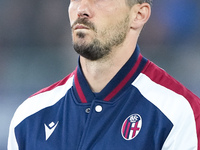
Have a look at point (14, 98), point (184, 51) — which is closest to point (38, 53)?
point (14, 98)

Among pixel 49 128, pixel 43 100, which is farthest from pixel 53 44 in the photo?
pixel 49 128

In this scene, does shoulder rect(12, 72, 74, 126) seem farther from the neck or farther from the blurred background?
the blurred background

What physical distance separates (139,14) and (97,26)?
0.26 metres

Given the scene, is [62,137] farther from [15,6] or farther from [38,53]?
[15,6]

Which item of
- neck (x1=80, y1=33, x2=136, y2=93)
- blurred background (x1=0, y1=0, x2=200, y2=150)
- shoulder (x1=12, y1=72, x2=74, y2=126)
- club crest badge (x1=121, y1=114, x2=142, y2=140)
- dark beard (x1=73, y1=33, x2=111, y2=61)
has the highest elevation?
blurred background (x1=0, y1=0, x2=200, y2=150)

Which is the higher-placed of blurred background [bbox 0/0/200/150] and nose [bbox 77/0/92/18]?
blurred background [bbox 0/0/200/150]

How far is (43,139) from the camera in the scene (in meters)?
1.79

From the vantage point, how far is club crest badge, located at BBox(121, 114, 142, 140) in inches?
65.5

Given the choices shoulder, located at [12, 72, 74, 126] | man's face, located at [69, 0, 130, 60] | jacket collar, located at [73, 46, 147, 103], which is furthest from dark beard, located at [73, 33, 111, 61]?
shoulder, located at [12, 72, 74, 126]

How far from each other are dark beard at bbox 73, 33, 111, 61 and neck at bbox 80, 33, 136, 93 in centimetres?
4

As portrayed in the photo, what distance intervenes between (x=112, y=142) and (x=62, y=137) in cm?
22

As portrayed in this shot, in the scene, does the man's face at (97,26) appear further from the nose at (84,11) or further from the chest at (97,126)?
the chest at (97,126)

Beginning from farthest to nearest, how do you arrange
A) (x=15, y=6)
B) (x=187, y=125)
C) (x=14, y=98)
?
(x=15, y=6)
(x=14, y=98)
(x=187, y=125)

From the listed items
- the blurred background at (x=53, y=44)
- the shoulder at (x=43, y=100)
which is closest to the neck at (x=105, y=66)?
the shoulder at (x=43, y=100)
